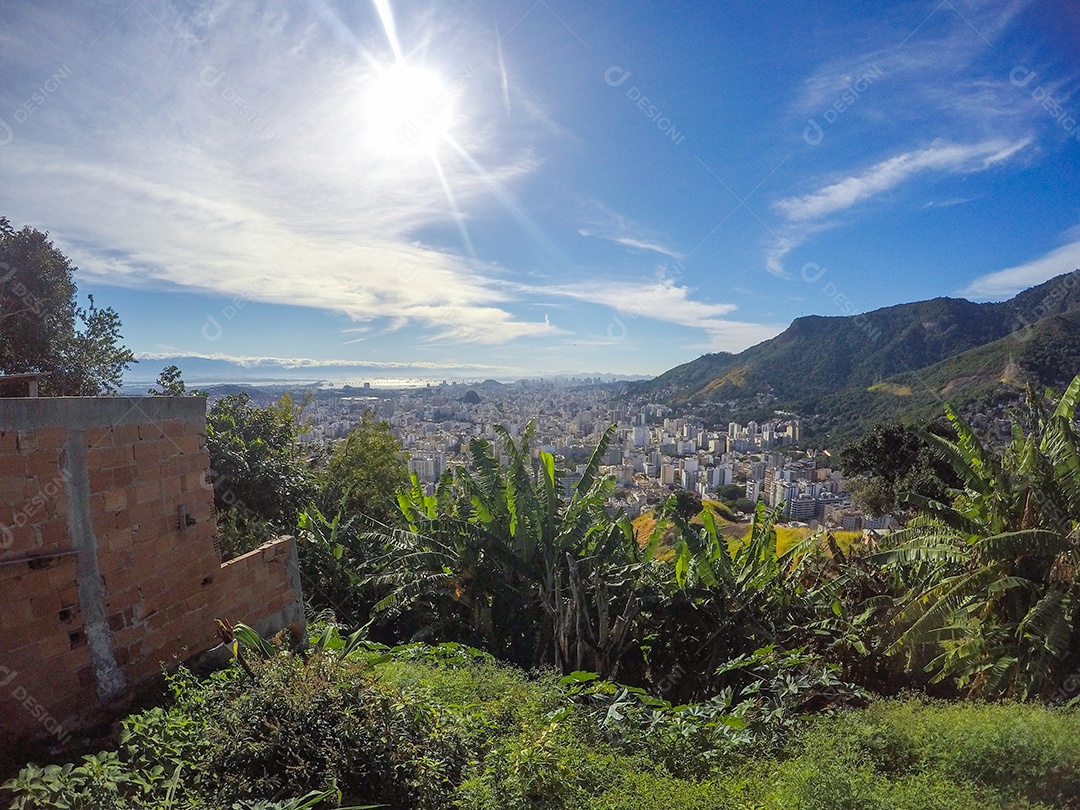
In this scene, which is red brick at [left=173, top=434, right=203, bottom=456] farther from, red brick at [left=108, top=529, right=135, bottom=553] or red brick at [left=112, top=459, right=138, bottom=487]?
red brick at [left=108, top=529, right=135, bottom=553]

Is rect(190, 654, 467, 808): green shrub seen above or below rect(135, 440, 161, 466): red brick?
below

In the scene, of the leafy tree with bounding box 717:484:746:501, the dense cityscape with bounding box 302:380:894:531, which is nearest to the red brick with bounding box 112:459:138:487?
the dense cityscape with bounding box 302:380:894:531

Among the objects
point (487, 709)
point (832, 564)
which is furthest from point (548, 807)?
point (832, 564)

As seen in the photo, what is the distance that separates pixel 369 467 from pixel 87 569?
1012cm

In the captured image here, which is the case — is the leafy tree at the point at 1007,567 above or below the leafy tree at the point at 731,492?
above

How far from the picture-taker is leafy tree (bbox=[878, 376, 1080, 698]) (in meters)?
4.02

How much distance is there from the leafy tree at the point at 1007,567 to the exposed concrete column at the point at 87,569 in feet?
19.8

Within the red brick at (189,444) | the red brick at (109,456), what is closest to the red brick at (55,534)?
the red brick at (109,456)

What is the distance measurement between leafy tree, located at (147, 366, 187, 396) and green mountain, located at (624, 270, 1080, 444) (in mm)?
23551

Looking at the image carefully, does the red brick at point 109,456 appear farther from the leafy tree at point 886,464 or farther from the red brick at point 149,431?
the leafy tree at point 886,464

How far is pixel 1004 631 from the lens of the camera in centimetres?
423

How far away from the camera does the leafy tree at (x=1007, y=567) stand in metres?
4.02

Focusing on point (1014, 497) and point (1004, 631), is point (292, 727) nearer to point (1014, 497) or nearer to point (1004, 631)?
point (1004, 631)

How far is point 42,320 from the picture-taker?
10.7m
